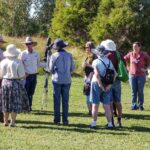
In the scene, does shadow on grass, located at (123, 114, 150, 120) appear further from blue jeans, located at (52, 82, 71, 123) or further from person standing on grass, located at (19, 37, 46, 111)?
person standing on grass, located at (19, 37, 46, 111)

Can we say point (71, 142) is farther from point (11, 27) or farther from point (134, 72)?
point (11, 27)

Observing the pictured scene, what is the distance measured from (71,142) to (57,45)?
107 inches

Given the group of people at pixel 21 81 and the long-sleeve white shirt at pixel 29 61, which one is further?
the long-sleeve white shirt at pixel 29 61

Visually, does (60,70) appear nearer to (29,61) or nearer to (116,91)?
(116,91)

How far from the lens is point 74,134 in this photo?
34.7 feet

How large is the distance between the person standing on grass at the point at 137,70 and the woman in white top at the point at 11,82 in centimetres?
514

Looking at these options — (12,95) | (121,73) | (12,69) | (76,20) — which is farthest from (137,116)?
(76,20)

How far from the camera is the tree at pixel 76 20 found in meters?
40.9

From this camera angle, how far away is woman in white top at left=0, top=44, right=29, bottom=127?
36.3ft

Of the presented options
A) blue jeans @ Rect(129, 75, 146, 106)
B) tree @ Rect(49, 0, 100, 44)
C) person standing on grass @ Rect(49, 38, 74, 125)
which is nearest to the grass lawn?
person standing on grass @ Rect(49, 38, 74, 125)

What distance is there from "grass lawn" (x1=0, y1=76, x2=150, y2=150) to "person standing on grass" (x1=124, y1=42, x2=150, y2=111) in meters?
1.61

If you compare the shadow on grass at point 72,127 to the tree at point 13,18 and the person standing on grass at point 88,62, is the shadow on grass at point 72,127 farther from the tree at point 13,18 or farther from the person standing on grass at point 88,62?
the tree at point 13,18

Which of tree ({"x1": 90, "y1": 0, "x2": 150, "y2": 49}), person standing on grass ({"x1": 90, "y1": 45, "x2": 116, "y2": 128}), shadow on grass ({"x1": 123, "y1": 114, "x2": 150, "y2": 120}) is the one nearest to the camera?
person standing on grass ({"x1": 90, "y1": 45, "x2": 116, "y2": 128})

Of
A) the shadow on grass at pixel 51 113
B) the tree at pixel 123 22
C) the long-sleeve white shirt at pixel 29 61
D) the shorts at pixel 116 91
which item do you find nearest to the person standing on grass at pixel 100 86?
the shorts at pixel 116 91
